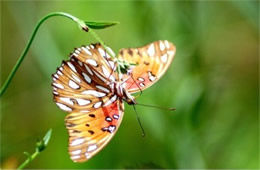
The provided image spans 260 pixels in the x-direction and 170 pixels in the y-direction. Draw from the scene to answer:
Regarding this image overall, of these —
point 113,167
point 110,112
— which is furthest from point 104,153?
point 110,112

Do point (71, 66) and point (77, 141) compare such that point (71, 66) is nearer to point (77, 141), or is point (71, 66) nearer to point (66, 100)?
point (66, 100)

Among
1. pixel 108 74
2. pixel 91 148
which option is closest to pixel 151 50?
pixel 108 74

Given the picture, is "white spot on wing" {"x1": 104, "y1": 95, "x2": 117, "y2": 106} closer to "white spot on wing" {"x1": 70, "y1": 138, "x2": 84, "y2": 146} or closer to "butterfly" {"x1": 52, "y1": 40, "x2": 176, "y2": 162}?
"butterfly" {"x1": 52, "y1": 40, "x2": 176, "y2": 162}

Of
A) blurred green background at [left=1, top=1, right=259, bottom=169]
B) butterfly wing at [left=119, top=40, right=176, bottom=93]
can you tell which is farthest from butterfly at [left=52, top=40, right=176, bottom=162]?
blurred green background at [left=1, top=1, right=259, bottom=169]

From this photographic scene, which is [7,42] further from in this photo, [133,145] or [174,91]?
[174,91]

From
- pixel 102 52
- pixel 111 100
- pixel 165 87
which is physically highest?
Result: pixel 102 52

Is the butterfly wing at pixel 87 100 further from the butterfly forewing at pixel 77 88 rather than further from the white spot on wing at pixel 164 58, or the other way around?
the white spot on wing at pixel 164 58
